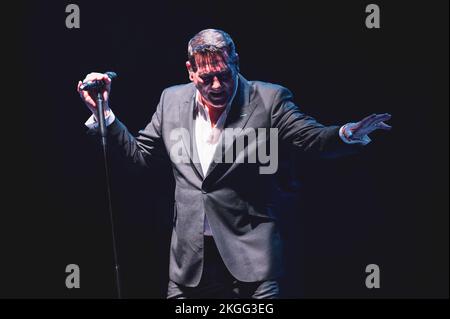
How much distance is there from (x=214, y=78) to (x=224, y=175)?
478 mm

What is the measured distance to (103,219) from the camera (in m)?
4.07

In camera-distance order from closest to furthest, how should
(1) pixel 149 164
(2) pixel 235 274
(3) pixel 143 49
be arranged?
(2) pixel 235 274 → (1) pixel 149 164 → (3) pixel 143 49

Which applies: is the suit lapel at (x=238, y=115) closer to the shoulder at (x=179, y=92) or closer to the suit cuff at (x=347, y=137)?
the shoulder at (x=179, y=92)

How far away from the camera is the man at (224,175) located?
3260mm

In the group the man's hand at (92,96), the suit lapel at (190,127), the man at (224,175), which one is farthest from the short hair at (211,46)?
the man's hand at (92,96)

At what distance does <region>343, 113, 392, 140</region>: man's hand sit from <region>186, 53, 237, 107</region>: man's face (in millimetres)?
611

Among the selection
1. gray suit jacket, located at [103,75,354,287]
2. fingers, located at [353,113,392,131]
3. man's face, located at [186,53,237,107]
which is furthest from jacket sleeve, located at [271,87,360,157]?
man's face, located at [186,53,237,107]

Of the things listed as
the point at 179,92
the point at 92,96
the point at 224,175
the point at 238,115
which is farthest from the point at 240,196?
the point at 92,96

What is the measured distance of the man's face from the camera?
10.6 ft

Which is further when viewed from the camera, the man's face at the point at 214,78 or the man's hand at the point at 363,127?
the man's face at the point at 214,78

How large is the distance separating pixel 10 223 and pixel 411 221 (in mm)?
2410

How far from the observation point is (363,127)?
121 inches

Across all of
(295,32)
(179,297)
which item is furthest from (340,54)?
(179,297)
